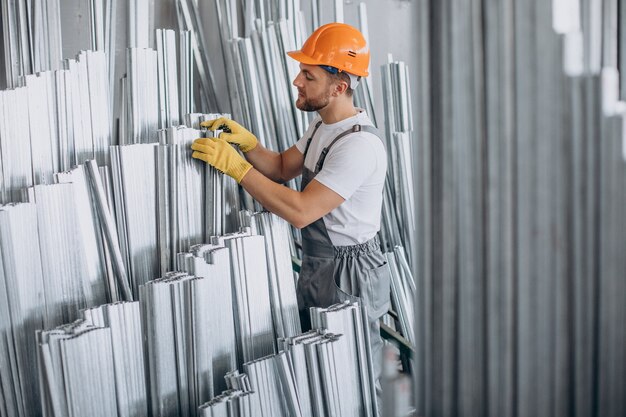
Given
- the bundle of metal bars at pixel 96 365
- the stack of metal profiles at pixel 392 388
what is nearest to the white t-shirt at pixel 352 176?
the bundle of metal bars at pixel 96 365

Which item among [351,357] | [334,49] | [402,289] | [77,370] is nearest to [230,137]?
[334,49]

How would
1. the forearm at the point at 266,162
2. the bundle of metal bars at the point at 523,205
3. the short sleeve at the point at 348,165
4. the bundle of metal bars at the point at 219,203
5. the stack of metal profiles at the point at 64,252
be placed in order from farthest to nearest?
the forearm at the point at 266,162 < the short sleeve at the point at 348,165 < the bundle of metal bars at the point at 219,203 < the stack of metal profiles at the point at 64,252 < the bundle of metal bars at the point at 523,205

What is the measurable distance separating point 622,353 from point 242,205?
1555mm

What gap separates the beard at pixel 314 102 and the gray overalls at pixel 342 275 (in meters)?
0.16

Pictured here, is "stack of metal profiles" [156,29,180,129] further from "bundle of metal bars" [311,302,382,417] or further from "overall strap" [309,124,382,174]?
"bundle of metal bars" [311,302,382,417]

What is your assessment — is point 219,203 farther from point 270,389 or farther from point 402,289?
point 402,289

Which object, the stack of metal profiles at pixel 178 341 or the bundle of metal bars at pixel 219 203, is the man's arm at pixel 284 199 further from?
the stack of metal profiles at pixel 178 341

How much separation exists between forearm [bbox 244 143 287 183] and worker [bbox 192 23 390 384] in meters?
0.11

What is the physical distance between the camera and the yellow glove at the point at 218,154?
7.25ft

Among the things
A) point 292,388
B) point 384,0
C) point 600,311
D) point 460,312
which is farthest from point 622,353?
point 384,0

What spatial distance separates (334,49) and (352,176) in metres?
0.53

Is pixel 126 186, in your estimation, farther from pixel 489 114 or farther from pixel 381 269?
pixel 489 114

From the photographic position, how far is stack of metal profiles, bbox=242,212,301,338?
7.38ft

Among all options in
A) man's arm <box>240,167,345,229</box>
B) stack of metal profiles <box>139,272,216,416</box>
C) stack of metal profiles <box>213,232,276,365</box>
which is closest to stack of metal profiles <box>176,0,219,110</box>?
man's arm <box>240,167,345,229</box>
